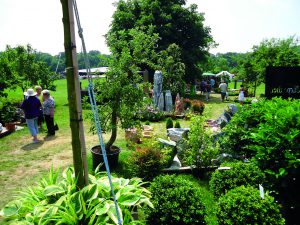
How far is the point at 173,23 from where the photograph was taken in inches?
1038

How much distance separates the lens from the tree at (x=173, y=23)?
2580cm

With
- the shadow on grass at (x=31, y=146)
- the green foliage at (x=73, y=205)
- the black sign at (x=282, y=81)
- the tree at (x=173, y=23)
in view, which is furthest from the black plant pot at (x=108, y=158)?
the tree at (x=173, y=23)

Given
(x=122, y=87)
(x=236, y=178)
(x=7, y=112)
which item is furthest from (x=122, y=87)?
(x=7, y=112)

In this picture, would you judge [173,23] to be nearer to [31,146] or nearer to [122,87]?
[31,146]

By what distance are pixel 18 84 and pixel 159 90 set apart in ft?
27.7

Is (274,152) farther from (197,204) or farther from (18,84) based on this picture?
(18,84)

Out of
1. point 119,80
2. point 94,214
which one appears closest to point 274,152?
point 94,214

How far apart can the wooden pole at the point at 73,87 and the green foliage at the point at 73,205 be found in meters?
0.36

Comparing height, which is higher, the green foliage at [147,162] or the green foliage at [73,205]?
the green foliage at [73,205]

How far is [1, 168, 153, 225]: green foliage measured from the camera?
3.35 metres

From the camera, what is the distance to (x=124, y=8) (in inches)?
1099

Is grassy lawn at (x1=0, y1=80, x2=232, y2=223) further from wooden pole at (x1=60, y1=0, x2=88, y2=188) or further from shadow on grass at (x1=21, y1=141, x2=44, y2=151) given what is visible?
wooden pole at (x1=60, y1=0, x2=88, y2=188)

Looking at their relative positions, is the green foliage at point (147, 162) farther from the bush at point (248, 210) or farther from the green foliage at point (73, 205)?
the bush at point (248, 210)

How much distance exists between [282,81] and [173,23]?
1766 centimetres
